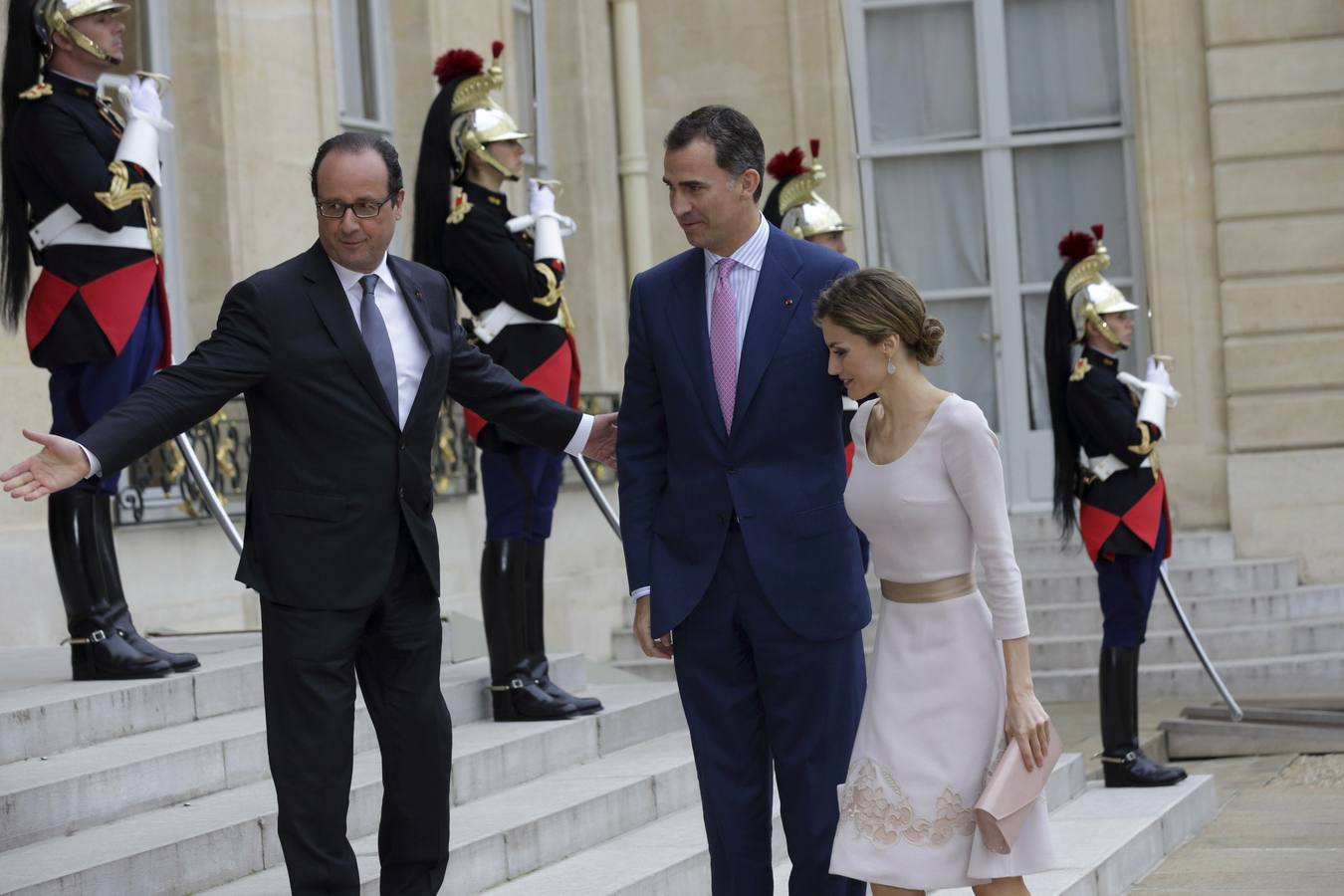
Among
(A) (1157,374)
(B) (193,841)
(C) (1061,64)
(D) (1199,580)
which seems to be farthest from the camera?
(C) (1061,64)

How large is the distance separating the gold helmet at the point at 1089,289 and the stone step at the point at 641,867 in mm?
2471

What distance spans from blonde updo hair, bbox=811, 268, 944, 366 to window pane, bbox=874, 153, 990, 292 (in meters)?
8.95

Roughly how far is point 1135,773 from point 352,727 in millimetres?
4303

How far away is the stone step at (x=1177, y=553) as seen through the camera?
11586 mm

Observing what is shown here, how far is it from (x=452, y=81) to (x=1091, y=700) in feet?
17.7

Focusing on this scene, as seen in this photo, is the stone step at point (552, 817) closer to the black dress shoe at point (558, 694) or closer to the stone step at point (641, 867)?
the stone step at point (641, 867)

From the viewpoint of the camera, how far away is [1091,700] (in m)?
10.4

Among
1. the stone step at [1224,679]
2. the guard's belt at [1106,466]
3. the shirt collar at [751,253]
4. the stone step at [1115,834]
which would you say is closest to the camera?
the shirt collar at [751,253]

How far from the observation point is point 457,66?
21.7ft

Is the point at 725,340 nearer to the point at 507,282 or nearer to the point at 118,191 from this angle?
the point at 118,191

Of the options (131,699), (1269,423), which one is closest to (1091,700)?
(1269,423)

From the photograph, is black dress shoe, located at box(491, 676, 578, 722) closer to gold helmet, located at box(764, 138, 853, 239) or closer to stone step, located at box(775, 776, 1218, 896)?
stone step, located at box(775, 776, 1218, 896)

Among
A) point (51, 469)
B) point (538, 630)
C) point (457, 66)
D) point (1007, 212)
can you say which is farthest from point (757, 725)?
point (1007, 212)

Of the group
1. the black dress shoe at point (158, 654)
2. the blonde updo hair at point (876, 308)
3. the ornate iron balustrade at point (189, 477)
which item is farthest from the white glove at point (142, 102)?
the blonde updo hair at point (876, 308)
